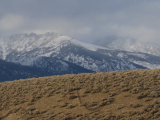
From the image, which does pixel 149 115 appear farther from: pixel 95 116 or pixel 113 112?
pixel 95 116

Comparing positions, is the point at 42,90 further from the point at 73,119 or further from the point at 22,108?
the point at 73,119

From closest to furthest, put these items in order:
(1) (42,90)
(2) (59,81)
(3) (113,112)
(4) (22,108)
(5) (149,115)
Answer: (5) (149,115)
(3) (113,112)
(4) (22,108)
(1) (42,90)
(2) (59,81)

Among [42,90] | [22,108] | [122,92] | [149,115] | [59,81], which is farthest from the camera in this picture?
[59,81]

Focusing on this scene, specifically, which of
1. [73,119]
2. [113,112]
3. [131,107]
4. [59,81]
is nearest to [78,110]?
[73,119]

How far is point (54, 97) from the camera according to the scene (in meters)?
30.4

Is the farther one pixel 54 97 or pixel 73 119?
pixel 54 97

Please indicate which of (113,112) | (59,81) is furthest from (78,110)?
(59,81)

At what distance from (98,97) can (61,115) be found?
18.6 ft

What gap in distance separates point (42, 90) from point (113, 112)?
12.1 m

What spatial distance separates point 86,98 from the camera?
29.0m

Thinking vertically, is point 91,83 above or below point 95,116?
above

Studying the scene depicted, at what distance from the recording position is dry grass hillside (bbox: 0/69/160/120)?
24672 mm

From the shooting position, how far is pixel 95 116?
78.8 ft

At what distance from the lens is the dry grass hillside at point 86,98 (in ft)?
80.9
